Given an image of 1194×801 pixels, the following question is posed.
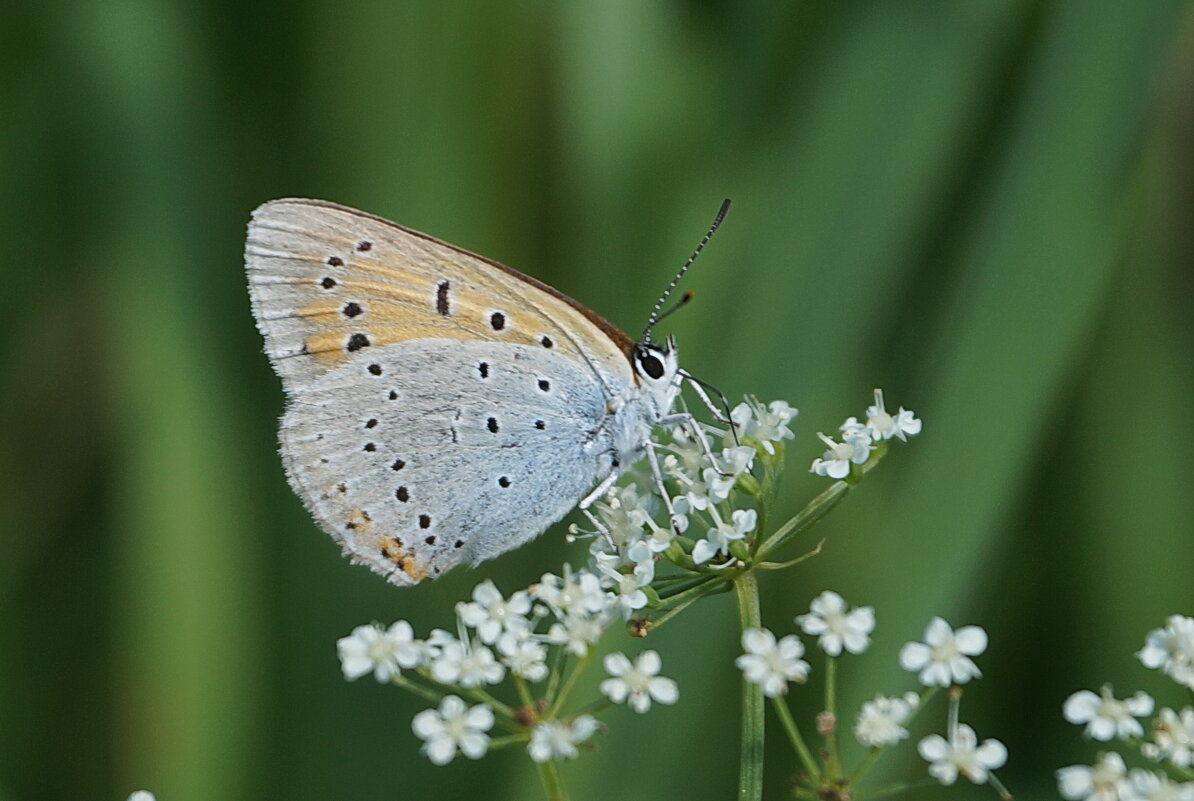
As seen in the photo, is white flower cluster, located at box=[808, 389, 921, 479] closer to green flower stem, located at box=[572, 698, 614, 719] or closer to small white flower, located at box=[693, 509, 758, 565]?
small white flower, located at box=[693, 509, 758, 565]

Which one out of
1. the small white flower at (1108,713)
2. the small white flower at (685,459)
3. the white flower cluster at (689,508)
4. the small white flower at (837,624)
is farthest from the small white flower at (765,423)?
the small white flower at (1108,713)

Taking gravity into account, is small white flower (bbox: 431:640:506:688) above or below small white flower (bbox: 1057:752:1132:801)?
below

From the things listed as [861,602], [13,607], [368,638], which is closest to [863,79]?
[861,602]

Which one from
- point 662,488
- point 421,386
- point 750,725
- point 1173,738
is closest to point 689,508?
point 662,488

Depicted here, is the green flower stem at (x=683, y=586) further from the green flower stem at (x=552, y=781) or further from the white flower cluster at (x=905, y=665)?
the green flower stem at (x=552, y=781)

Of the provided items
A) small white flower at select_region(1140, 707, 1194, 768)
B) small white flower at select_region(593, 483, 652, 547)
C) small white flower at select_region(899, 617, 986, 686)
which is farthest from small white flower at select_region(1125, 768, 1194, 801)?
small white flower at select_region(593, 483, 652, 547)

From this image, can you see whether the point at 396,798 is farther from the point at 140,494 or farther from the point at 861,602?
the point at 861,602
